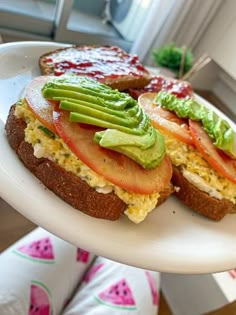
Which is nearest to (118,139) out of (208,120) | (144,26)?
(208,120)

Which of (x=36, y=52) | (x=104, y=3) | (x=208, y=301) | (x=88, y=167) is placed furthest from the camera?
(x=104, y=3)

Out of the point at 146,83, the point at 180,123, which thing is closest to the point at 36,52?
the point at 146,83

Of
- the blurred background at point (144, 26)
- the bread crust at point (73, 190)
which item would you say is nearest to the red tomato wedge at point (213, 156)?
the bread crust at point (73, 190)

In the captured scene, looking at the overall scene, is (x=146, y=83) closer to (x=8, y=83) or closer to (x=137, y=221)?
(x=8, y=83)

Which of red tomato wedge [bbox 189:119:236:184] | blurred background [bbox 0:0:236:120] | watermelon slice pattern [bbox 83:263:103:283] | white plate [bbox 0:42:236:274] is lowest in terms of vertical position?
watermelon slice pattern [bbox 83:263:103:283]

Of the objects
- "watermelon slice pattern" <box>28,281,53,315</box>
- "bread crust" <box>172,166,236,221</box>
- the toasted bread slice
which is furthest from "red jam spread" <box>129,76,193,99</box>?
"watermelon slice pattern" <box>28,281,53,315</box>

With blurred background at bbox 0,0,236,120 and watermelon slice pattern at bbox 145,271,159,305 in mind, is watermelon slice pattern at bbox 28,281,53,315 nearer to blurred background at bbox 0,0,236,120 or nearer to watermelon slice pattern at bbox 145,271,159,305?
watermelon slice pattern at bbox 145,271,159,305
